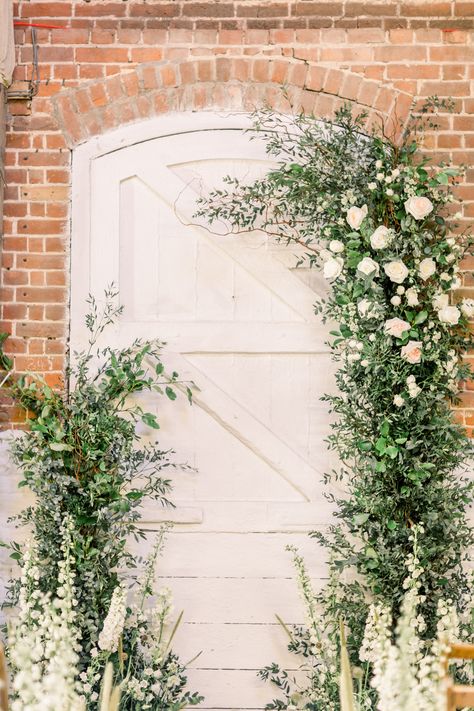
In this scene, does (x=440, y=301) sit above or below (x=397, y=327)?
above

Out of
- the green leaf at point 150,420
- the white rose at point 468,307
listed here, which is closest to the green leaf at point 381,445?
the white rose at point 468,307

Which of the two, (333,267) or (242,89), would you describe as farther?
(242,89)

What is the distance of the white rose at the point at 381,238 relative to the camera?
3564mm

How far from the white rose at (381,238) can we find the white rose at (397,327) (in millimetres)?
342

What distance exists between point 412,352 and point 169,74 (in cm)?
183

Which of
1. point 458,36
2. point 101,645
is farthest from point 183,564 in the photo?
point 458,36

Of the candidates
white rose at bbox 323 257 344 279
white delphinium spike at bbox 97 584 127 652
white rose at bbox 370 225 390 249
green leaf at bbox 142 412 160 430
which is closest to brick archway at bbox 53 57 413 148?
white rose at bbox 370 225 390 249

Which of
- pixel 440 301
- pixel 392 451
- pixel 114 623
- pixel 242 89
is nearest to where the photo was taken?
pixel 114 623

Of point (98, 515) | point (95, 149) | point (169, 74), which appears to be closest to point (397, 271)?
point (169, 74)

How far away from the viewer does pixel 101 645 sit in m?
3.33

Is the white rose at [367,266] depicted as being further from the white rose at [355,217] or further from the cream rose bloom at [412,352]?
the cream rose bloom at [412,352]

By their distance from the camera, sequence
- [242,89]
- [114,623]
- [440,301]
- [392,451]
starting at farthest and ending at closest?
[242,89], [440,301], [392,451], [114,623]

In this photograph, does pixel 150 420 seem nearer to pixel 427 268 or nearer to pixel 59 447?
pixel 59 447

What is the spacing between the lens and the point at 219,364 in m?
3.95
